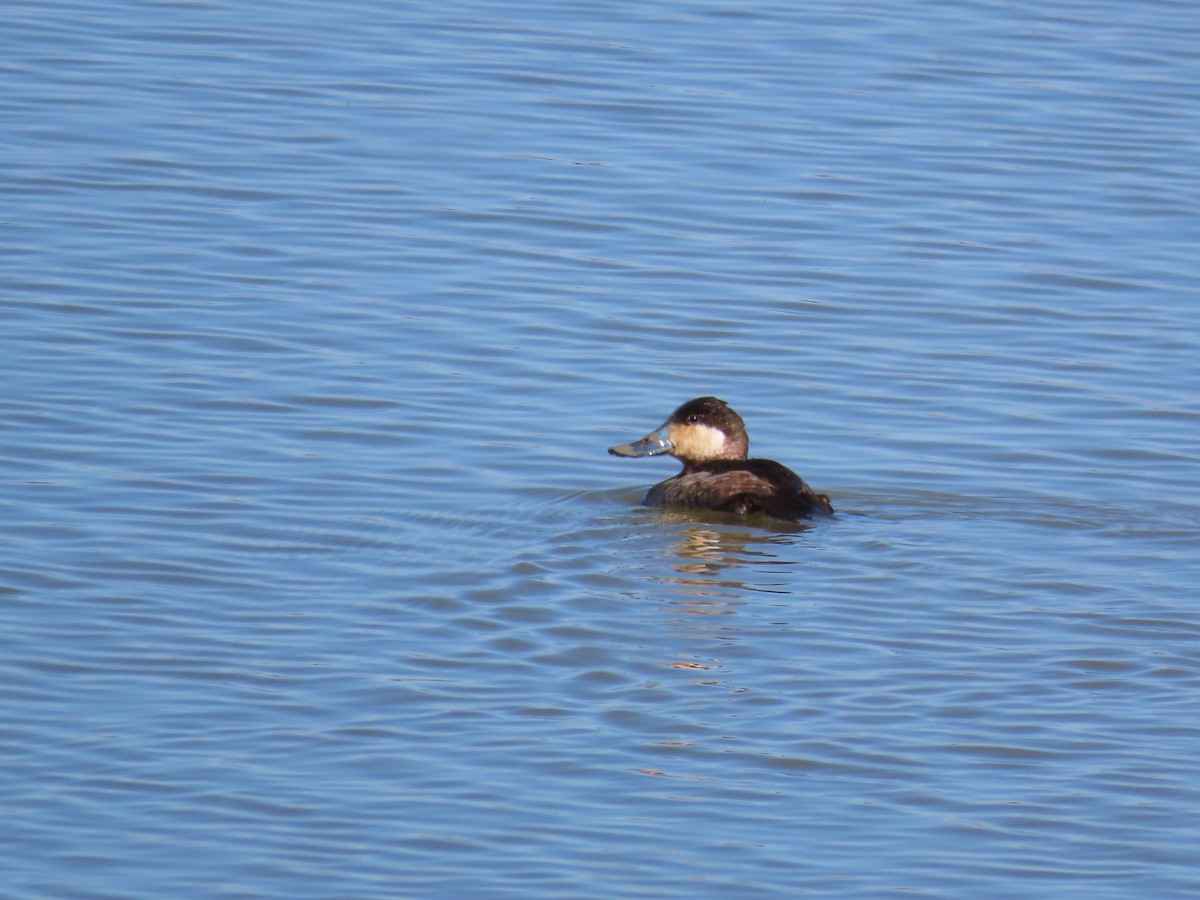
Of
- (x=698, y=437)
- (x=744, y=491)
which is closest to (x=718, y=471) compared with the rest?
(x=744, y=491)

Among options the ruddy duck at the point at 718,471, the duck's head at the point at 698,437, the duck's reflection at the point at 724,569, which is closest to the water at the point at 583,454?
the duck's reflection at the point at 724,569

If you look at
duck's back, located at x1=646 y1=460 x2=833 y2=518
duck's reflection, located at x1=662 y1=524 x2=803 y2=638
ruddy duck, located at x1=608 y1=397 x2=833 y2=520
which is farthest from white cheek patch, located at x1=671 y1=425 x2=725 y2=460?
duck's reflection, located at x1=662 y1=524 x2=803 y2=638

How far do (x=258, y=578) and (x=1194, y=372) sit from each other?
227 inches

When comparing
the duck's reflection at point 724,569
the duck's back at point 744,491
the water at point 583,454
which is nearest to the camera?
the water at point 583,454

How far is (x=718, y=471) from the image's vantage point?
10.2 m

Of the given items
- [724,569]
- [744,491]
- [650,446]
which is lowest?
[724,569]

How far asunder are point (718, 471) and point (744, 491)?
247 mm

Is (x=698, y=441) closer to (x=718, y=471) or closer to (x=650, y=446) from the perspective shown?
(x=650, y=446)

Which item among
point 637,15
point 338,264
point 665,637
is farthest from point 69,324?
point 637,15

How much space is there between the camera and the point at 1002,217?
51.6ft

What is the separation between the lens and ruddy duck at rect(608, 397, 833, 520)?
32.4ft

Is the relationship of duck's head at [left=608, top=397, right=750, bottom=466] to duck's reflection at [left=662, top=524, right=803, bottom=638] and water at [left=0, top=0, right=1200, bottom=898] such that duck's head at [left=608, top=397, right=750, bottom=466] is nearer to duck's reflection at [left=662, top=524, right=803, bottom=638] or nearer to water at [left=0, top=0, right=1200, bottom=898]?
water at [left=0, top=0, right=1200, bottom=898]

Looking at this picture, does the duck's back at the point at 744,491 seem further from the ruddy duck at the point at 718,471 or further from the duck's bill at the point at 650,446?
the duck's bill at the point at 650,446

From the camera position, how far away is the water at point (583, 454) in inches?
257
